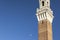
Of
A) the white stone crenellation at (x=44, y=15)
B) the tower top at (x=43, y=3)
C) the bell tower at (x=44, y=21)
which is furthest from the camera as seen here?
the tower top at (x=43, y=3)

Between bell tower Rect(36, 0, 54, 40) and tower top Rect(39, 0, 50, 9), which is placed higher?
tower top Rect(39, 0, 50, 9)

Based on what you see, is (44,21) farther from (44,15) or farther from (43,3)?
(43,3)

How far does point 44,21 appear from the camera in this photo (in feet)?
87.7

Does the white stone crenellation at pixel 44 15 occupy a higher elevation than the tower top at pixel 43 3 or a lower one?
lower

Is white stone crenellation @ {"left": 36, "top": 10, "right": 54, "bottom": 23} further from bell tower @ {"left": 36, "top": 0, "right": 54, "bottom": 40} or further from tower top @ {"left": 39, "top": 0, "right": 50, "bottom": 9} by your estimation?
tower top @ {"left": 39, "top": 0, "right": 50, "bottom": 9}

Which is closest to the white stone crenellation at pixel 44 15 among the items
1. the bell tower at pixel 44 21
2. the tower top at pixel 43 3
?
the bell tower at pixel 44 21

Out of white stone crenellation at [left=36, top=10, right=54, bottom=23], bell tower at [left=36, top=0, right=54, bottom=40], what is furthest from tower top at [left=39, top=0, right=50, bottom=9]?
white stone crenellation at [left=36, top=10, right=54, bottom=23]

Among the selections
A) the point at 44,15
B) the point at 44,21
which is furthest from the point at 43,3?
the point at 44,21

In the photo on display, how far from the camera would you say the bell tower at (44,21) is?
84.3ft

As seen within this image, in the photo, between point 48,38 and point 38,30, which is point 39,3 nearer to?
point 38,30

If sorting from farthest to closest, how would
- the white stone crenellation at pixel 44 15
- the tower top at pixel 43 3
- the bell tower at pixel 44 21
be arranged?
the tower top at pixel 43 3
the white stone crenellation at pixel 44 15
the bell tower at pixel 44 21

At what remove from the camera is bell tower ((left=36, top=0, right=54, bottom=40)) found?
84.3ft

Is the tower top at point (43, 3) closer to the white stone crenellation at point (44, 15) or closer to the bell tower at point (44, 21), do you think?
the bell tower at point (44, 21)

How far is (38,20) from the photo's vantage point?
2772 cm
